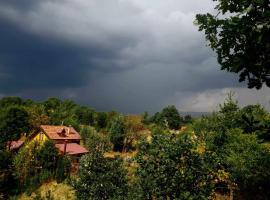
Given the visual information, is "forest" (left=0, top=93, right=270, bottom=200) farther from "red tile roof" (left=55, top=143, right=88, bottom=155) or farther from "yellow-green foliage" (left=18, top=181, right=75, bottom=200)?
"red tile roof" (left=55, top=143, right=88, bottom=155)

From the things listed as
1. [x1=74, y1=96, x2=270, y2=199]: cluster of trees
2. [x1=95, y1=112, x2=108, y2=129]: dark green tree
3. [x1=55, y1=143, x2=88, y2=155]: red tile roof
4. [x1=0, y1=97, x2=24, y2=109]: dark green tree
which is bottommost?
[x1=55, y1=143, x2=88, y2=155]: red tile roof

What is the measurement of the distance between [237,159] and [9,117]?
2350 inches

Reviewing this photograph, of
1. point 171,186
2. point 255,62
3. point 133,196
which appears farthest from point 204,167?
point 255,62

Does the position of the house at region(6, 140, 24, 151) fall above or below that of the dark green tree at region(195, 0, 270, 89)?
below

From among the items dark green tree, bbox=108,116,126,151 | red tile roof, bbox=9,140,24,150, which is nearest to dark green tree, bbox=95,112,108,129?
dark green tree, bbox=108,116,126,151

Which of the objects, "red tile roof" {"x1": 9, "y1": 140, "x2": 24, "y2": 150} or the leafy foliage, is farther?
the leafy foliage

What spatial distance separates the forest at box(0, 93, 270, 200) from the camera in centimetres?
2020

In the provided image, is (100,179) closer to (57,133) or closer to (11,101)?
(57,133)

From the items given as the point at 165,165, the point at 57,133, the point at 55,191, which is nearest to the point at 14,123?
the point at 57,133

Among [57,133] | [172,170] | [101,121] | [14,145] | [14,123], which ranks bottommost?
[14,145]

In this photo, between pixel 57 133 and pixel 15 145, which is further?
pixel 15 145

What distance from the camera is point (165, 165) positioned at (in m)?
20.6

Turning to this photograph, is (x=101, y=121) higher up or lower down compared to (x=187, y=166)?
higher up

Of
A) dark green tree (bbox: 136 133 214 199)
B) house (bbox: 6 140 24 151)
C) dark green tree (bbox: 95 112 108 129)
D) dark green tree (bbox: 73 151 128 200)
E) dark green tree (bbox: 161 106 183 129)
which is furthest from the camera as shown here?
dark green tree (bbox: 161 106 183 129)
